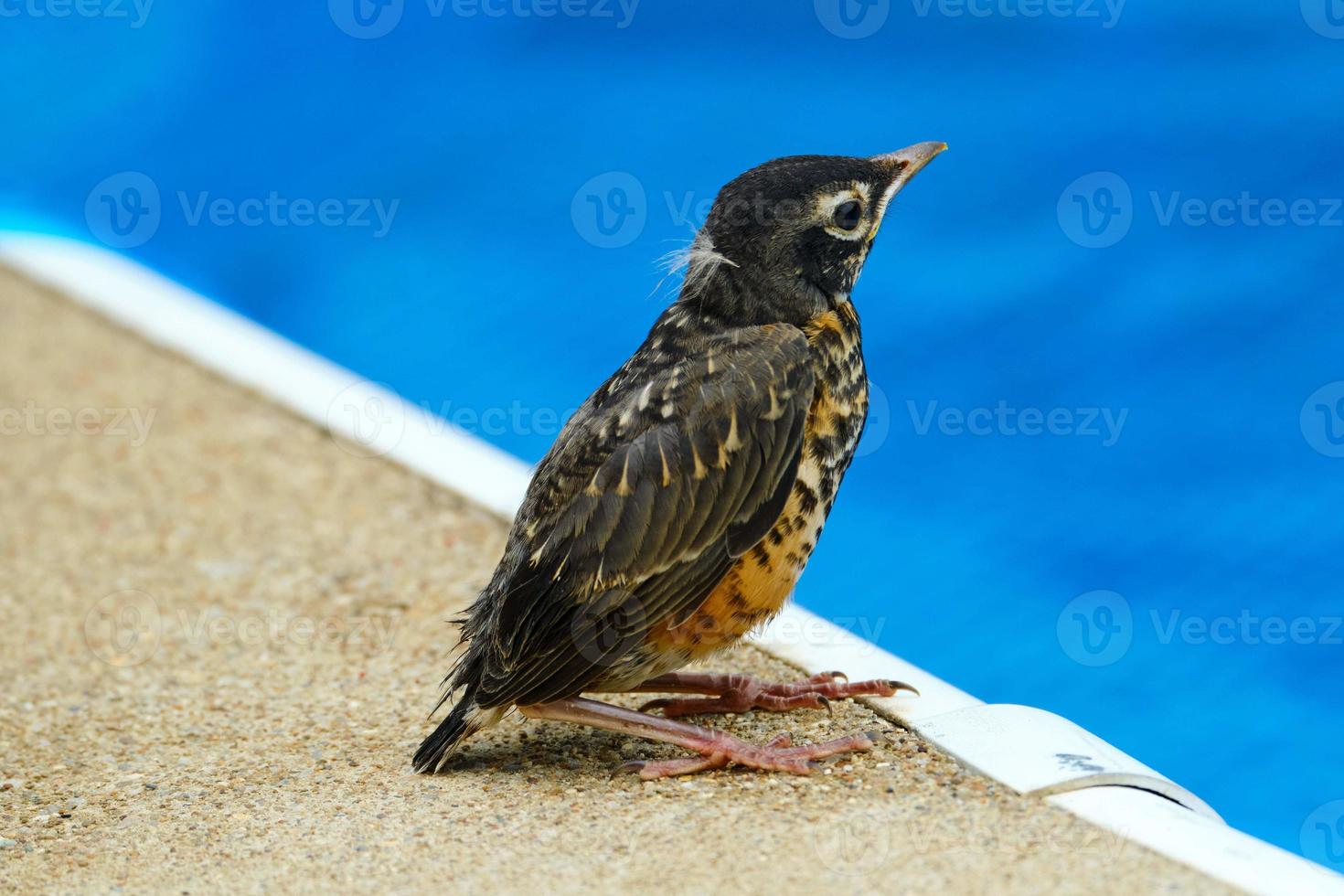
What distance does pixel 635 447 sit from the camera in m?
3.66

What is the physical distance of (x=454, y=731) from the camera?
12.3ft

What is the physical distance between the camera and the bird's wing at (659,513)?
3.59 meters

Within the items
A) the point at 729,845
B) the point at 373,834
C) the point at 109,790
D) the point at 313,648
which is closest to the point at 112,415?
the point at 313,648

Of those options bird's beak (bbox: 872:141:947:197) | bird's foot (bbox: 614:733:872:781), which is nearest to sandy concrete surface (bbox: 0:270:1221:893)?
bird's foot (bbox: 614:733:872:781)

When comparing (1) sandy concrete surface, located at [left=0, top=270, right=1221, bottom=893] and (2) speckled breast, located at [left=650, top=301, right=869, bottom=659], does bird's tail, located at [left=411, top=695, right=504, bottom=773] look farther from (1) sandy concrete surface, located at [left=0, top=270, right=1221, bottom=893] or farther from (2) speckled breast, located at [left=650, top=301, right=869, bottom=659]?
(2) speckled breast, located at [left=650, top=301, right=869, bottom=659]

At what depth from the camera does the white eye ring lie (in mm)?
3719

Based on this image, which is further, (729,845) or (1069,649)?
(1069,649)

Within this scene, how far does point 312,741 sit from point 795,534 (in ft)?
5.34

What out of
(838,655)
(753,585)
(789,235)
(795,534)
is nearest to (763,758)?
(753,585)

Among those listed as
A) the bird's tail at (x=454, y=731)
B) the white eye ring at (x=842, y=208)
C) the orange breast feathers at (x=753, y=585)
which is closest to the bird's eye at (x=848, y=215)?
the white eye ring at (x=842, y=208)

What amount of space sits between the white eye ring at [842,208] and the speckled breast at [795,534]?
252 millimetres

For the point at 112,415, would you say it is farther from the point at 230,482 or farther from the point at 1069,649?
the point at 1069,649

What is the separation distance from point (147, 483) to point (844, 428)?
4168 mm

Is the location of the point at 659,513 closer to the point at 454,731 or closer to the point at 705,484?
the point at 705,484
